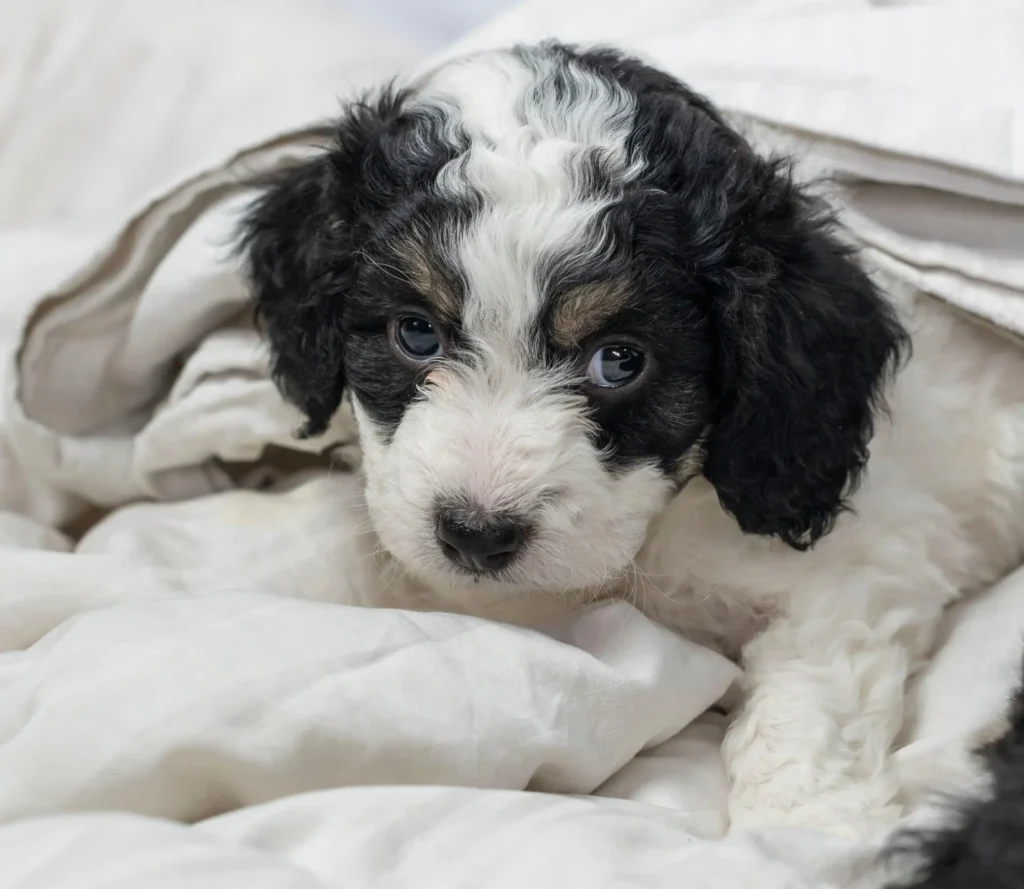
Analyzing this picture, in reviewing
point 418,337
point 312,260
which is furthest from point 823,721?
point 312,260

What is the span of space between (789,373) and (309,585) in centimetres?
88

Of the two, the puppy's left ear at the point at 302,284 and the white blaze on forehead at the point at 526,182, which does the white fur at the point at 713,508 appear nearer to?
the white blaze on forehead at the point at 526,182

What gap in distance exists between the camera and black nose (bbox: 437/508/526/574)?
1.48 metres

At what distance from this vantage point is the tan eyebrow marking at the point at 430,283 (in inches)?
61.9

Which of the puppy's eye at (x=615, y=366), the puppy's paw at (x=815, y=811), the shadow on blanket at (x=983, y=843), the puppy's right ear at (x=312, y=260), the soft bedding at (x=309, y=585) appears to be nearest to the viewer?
the shadow on blanket at (x=983, y=843)

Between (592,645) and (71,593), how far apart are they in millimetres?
827

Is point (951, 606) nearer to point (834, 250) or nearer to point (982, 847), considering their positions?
point (834, 250)

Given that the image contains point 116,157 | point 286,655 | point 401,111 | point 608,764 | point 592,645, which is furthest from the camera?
point 116,157

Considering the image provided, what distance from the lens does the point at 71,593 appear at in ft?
5.72

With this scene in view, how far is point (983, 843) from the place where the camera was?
1.08 metres

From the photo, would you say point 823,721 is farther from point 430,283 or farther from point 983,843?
point 430,283

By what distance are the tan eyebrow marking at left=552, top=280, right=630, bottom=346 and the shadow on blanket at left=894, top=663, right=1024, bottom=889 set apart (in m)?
0.75

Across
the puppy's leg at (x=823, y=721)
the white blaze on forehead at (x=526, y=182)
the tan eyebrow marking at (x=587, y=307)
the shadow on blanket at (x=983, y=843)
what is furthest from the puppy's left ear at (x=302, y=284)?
the shadow on blanket at (x=983, y=843)

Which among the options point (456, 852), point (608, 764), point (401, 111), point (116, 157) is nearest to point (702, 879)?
point (456, 852)
